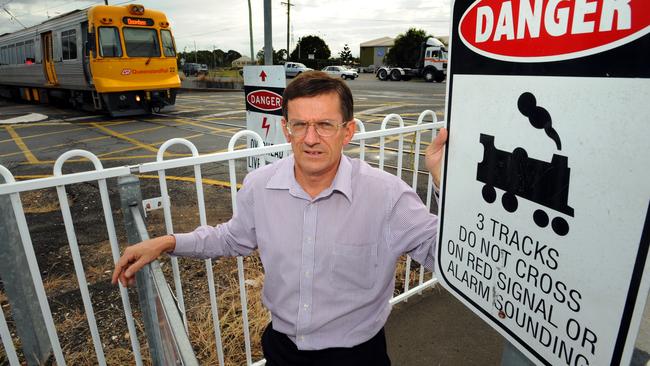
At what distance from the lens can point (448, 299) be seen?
9.93 feet

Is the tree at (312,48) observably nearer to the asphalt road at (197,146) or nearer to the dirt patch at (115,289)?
the asphalt road at (197,146)

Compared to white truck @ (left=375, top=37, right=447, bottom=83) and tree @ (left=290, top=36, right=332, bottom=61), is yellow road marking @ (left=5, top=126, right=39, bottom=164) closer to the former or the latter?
white truck @ (left=375, top=37, right=447, bottom=83)

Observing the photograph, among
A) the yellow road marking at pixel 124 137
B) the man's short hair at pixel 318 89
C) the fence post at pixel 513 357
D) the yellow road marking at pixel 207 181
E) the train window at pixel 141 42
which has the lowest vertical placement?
the yellow road marking at pixel 207 181

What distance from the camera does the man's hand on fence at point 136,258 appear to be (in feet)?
4.47

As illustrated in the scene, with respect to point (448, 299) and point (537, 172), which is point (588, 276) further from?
point (448, 299)

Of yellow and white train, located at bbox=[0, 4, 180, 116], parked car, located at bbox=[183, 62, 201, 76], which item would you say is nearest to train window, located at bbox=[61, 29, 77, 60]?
yellow and white train, located at bbox=[0, 4, 180, 116]

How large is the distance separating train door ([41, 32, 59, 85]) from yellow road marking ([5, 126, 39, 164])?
341 centimetres

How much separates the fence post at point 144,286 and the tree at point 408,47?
161 feet

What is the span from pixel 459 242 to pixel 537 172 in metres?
0.31

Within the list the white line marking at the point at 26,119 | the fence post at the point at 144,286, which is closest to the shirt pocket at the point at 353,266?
the fence post at the point at 144,286

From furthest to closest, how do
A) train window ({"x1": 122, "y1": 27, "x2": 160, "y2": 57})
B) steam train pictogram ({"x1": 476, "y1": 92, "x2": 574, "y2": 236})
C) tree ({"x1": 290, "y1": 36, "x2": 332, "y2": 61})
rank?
tree ({"x1": 290, "y1": 36, "x2": 332, "y2": 61})
train window ({"x1": 122, "y1": 27, "x2": 160, "y2": 57})
steam train pictogram ({"x1": 476, "y1": 92, "x2": 574, "y2": 236})

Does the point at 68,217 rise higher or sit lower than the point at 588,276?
lower

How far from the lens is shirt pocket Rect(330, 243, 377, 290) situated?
5.05ft

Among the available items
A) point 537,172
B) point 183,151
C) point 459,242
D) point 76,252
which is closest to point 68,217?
point 76,252
